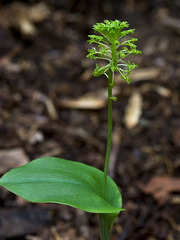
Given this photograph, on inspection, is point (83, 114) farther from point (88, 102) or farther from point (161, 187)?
point (161, 187)

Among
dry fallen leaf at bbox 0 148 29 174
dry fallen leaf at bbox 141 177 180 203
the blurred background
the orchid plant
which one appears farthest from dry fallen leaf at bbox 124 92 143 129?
the orchid plant

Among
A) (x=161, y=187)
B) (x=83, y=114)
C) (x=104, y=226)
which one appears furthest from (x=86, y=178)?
(x=83, y=114)

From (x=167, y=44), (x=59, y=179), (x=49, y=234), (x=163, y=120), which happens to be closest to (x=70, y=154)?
(x=49, y=234)

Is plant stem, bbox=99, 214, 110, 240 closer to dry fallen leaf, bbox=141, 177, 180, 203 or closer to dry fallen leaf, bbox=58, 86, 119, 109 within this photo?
dry fallen leaf, bbox=141, 177, 180, 203

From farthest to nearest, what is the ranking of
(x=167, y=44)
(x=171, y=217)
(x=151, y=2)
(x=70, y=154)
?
(x=151, y=2) < (x=167, y=44) < (x=70, y=154) < (x=171, y=217)

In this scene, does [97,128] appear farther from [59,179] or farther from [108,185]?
[59,179]

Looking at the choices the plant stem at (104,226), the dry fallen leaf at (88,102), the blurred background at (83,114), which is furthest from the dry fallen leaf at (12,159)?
the plant stem at (104,226)

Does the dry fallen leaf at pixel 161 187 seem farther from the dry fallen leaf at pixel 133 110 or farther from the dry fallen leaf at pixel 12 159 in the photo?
the dry fallen leaf at pixel 12 159
